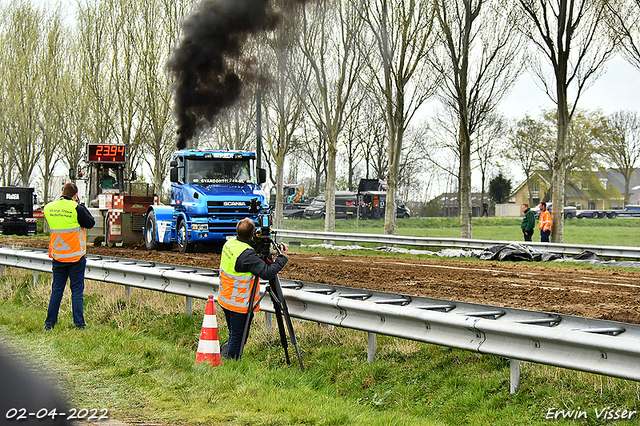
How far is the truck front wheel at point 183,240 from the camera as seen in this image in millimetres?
18062

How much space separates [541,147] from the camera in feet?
206

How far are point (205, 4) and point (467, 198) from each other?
424 inches

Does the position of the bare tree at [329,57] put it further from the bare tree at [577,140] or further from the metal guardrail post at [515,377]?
the bare tree at [577,140]

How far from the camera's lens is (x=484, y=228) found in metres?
45.9

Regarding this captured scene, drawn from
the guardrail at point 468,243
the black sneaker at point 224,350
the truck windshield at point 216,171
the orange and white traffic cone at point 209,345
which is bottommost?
the black sneaker at point 224,350

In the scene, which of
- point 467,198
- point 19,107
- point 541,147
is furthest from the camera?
point 541,147

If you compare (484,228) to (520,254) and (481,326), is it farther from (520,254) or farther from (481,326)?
(481,326)

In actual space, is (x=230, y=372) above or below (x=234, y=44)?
below

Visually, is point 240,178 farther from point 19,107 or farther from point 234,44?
point 19,107

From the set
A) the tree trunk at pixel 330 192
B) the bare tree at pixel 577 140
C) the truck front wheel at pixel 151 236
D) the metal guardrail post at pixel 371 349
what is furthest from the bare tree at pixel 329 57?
the bare tree at pixel 577 140

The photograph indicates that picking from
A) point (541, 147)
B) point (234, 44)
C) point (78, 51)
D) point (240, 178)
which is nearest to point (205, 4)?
point (234, 44)

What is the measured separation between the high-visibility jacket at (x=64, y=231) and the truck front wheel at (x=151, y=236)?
10.2 metres

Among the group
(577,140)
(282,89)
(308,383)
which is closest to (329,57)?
(282,89)

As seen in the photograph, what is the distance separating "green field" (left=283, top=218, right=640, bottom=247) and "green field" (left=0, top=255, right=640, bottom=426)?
27741 mm
